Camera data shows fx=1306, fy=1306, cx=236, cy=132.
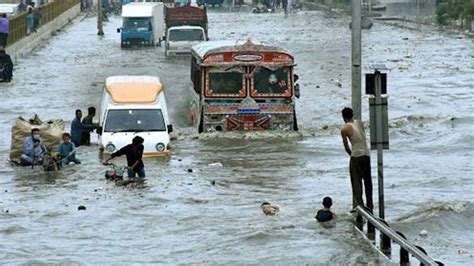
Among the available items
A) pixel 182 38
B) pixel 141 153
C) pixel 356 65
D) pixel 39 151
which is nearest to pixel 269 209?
pixel 141 153

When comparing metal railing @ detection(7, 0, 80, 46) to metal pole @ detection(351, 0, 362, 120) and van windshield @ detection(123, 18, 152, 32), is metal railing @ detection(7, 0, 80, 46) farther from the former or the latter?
metal pole @ detection(351, 0, 362, 120)

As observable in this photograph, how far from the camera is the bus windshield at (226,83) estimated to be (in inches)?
1208

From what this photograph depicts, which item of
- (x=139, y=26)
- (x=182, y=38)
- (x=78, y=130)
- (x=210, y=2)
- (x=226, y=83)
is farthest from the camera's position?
(x=210, y=2)

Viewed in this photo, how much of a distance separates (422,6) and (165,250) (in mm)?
77969

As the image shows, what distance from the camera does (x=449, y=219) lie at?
20.2 meters

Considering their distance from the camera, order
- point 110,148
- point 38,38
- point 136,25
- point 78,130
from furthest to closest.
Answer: point 38,38
point 136,25
point 78,130
point 110,148

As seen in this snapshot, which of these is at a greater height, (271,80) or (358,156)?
(271,80)

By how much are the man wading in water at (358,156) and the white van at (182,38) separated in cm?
3729

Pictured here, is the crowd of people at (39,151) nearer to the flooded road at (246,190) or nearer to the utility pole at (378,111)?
the flooded road at (246,190)

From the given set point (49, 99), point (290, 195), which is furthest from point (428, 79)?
point (290, 195)

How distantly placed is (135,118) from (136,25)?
36.6 meters

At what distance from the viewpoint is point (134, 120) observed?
28.2 metres

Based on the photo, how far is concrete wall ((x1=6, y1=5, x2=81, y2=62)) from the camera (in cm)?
5559

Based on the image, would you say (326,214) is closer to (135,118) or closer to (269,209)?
(269,209)
